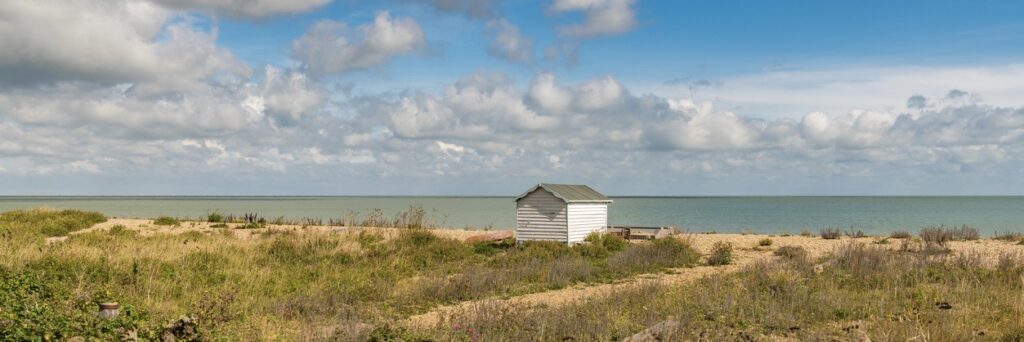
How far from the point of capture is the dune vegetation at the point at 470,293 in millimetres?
9297

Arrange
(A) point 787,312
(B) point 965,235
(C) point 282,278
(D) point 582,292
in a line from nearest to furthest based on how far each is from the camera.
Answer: (A) point 787,312 → (D) point 582,292 → (C) point 282,278 → (B) point 965,235

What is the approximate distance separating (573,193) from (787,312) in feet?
54.3

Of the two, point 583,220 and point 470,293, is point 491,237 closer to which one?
point 583,220

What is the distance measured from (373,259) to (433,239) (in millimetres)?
5480

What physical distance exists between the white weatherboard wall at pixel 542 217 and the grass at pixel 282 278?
4.07 ft

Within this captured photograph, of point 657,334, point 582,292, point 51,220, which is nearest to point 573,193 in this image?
point 582,292

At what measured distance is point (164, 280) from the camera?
15.7 metres

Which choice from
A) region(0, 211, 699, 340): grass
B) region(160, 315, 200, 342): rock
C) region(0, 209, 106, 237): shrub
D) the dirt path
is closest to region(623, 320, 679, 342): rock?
region(0, 211, 699, 340): grass

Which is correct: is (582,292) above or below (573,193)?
below

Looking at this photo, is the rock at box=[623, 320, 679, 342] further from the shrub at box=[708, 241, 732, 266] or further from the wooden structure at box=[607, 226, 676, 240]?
the wooden structure at box=[607, 226, 676, 240]

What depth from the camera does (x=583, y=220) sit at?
89.2 feet

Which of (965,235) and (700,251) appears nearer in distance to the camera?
(700,251)

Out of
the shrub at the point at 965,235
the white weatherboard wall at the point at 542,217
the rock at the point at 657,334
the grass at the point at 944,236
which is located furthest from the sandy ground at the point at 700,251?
the rock at the point at 657,334

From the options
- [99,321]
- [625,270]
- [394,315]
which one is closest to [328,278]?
[394,315]
